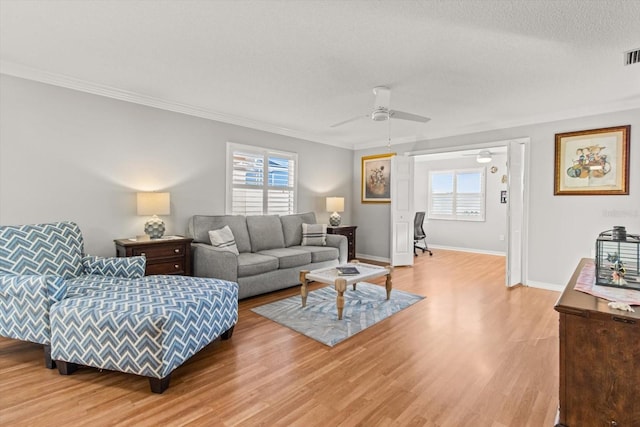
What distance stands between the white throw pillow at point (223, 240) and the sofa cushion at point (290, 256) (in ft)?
1.64

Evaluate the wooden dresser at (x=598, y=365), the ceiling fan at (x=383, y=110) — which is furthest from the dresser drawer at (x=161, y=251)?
the wooden dresser at (x=598, y=365)

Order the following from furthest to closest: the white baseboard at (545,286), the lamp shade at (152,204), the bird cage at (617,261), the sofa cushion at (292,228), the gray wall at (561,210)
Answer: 1. the sofa cushion at (292,228)
2. the white baseboard at (545,286)
3. the gray wall at (561,210)
4. the lamp shade at (152,204)
5. the bird cage at (617,261)

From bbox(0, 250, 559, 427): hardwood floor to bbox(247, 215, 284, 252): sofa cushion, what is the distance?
1.68 m

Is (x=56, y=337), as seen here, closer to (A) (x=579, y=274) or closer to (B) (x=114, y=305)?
(B) (x=114, y=305)

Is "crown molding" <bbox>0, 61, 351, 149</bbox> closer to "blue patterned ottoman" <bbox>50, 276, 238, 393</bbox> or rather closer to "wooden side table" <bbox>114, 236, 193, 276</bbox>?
"wooden side table" <bbox>114, 236, 193, 276</bbox>

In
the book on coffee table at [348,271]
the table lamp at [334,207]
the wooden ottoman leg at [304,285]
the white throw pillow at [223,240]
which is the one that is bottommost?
the wooden ottoman leg at [304,285]

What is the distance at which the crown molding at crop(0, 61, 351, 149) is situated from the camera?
10.5ft

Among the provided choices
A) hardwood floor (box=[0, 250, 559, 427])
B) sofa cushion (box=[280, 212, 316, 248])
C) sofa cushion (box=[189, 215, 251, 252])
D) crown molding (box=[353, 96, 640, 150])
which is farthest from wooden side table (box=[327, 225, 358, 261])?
hardwood floor (box=[0, 250, 559, 427])

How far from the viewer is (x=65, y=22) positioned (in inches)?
93.1

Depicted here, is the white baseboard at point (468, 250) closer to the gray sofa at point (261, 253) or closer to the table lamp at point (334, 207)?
the table lamp at point (334, 207)

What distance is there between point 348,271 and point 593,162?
3594 millimetres

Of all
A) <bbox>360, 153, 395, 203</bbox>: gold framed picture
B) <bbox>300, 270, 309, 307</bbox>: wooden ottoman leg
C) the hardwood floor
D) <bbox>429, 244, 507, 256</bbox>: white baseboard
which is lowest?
the hardwood floor

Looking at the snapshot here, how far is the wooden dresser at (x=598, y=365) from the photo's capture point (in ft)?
4.68

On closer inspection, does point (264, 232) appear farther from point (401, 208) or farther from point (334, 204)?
point (401, 208)
